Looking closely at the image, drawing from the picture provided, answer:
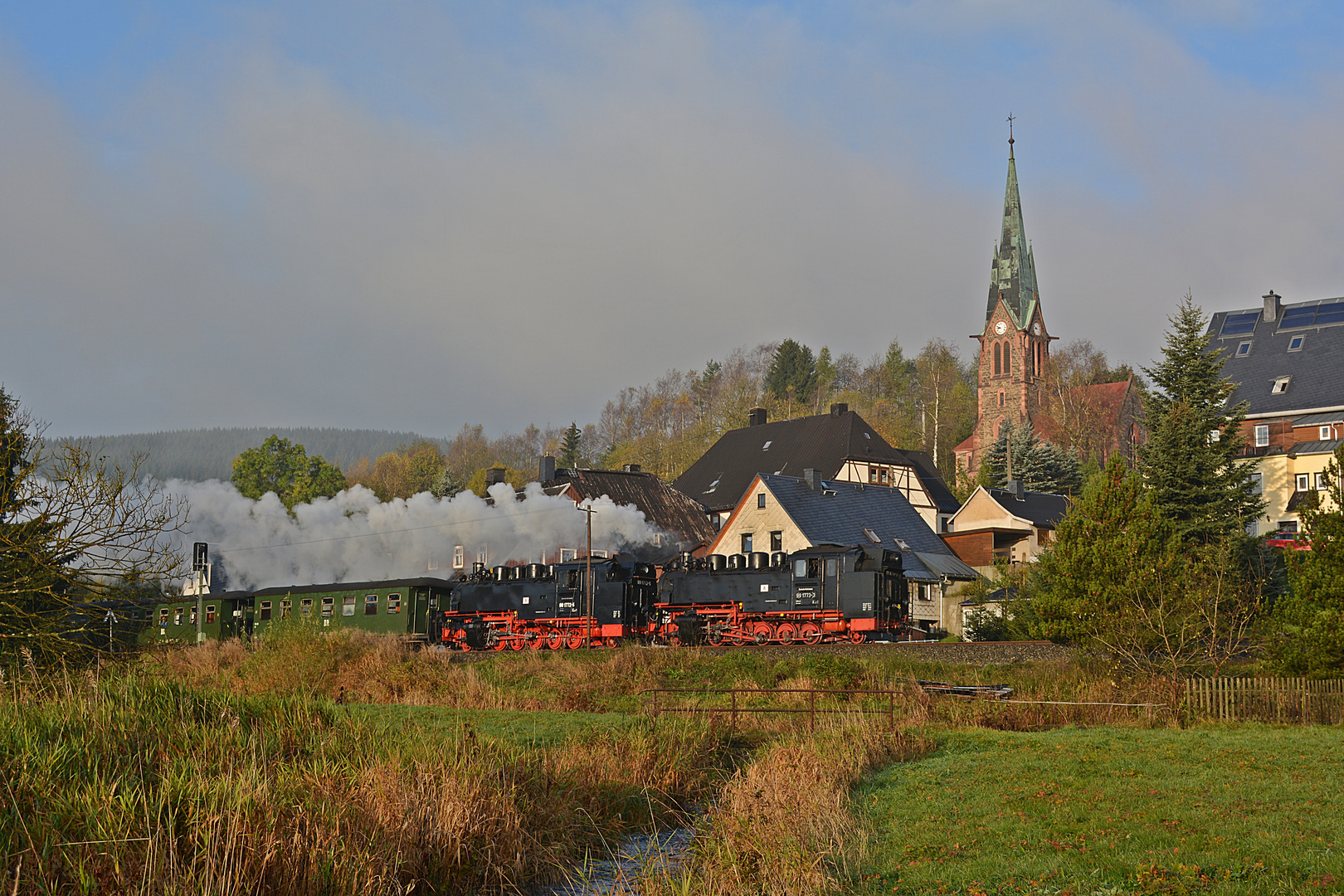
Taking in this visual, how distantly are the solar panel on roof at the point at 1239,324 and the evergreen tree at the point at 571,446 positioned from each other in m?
68.1

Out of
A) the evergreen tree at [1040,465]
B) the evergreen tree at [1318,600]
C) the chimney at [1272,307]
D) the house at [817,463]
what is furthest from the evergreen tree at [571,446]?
the evergreen tree at [1318,600]

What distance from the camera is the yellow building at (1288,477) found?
190 feet

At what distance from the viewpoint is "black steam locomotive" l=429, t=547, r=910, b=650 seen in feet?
130

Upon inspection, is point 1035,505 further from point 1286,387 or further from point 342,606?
point 342,606

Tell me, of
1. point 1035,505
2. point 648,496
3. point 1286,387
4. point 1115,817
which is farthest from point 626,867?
point 1286,387

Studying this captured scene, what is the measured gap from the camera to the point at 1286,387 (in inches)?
2496

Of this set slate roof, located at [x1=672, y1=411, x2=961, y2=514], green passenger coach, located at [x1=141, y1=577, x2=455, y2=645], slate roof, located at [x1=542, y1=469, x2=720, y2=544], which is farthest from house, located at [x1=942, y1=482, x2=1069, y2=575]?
green passenger coach, located at [x1=141, y1=577, x2=455, y2=645]

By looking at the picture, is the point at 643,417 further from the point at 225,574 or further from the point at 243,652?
the point at 243,652

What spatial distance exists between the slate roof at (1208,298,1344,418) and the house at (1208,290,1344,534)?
5 cm

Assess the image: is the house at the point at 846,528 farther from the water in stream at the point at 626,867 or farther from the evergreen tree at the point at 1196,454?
the water in stream at the point at 626,867

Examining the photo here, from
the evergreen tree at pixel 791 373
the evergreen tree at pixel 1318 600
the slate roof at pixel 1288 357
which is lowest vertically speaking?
the evergreen tree at pixel 1318 600

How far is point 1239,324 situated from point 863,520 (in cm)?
3257

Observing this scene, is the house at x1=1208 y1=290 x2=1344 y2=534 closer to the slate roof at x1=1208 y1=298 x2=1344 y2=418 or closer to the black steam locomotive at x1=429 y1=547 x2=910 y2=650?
the slate roof at x1=1208 y1=298 x2=1344 y2=418

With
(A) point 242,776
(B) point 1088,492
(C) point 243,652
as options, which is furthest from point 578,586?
(A) point 242,776
